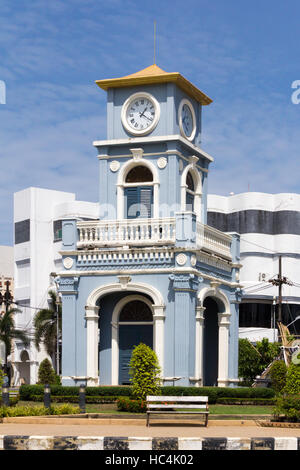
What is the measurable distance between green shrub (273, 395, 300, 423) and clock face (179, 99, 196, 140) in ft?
47.7

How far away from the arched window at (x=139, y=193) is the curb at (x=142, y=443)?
18.6 metres

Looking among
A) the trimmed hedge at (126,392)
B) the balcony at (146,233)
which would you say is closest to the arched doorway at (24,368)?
the balcony at (146,233)

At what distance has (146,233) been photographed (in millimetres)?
30656

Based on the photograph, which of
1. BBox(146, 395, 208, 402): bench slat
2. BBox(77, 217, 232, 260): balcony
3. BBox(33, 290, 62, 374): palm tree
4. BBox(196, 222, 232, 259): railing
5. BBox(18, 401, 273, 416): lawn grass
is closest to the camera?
BBox(146, 395, 208, 402): bench slat

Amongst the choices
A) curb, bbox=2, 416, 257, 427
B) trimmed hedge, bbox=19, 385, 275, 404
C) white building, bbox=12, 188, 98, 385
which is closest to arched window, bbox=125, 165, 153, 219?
trimmed hedge, bbox=19, 385, 275, 404

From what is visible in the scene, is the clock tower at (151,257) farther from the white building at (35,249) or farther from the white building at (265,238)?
the white building at (35,249)

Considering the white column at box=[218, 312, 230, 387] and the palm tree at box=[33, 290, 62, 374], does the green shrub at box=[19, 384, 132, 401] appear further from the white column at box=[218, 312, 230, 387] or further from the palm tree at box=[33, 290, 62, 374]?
the palm tree at box=[33, 290, 62, 374]

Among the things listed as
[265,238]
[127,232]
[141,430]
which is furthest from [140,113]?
[265,238]

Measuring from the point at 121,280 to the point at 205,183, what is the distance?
675 centimetres

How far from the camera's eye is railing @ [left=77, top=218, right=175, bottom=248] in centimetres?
3030

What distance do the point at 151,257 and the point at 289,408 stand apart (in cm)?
1028

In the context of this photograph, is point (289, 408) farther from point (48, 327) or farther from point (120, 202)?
point (48, 327)
